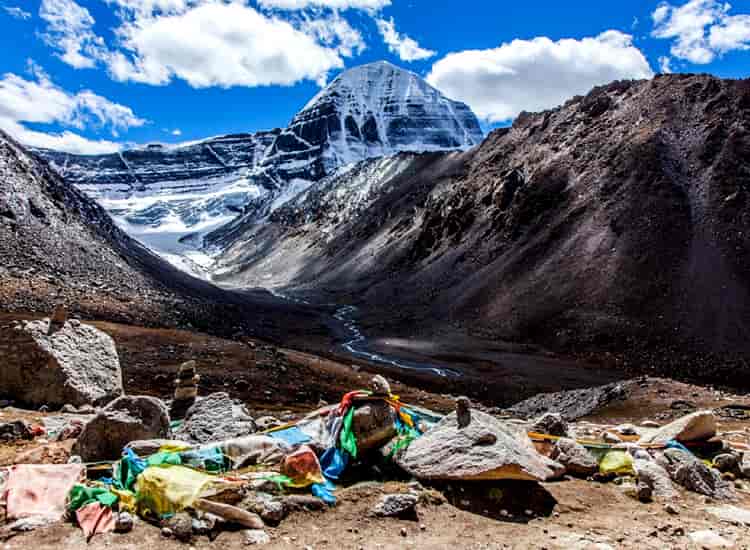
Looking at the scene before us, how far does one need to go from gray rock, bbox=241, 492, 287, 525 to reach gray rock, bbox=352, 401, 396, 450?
1723mm

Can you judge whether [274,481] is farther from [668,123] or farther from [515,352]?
[668,123]

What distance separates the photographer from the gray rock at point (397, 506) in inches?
257

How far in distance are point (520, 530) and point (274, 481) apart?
304 cm

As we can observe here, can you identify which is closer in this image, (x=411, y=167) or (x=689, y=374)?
(x=689, y=374)

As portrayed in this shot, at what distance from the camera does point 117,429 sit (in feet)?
26.0

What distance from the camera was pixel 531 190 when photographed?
5728 cm

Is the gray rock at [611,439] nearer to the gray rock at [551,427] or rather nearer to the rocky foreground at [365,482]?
the rocky foreground at [365,482]

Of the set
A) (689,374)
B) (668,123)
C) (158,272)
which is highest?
(668,123)

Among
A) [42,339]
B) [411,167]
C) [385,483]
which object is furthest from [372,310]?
[411,167]

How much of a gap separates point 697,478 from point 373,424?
15.7 feet

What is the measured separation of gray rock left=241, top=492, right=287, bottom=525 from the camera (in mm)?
6172

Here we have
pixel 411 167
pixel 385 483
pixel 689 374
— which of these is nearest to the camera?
pixel 385 483

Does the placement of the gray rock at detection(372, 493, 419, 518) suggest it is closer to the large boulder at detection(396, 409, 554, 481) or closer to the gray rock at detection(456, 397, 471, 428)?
the large boulder at detection(396, 409, 554, 481)

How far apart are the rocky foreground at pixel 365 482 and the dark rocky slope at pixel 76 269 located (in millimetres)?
20531
